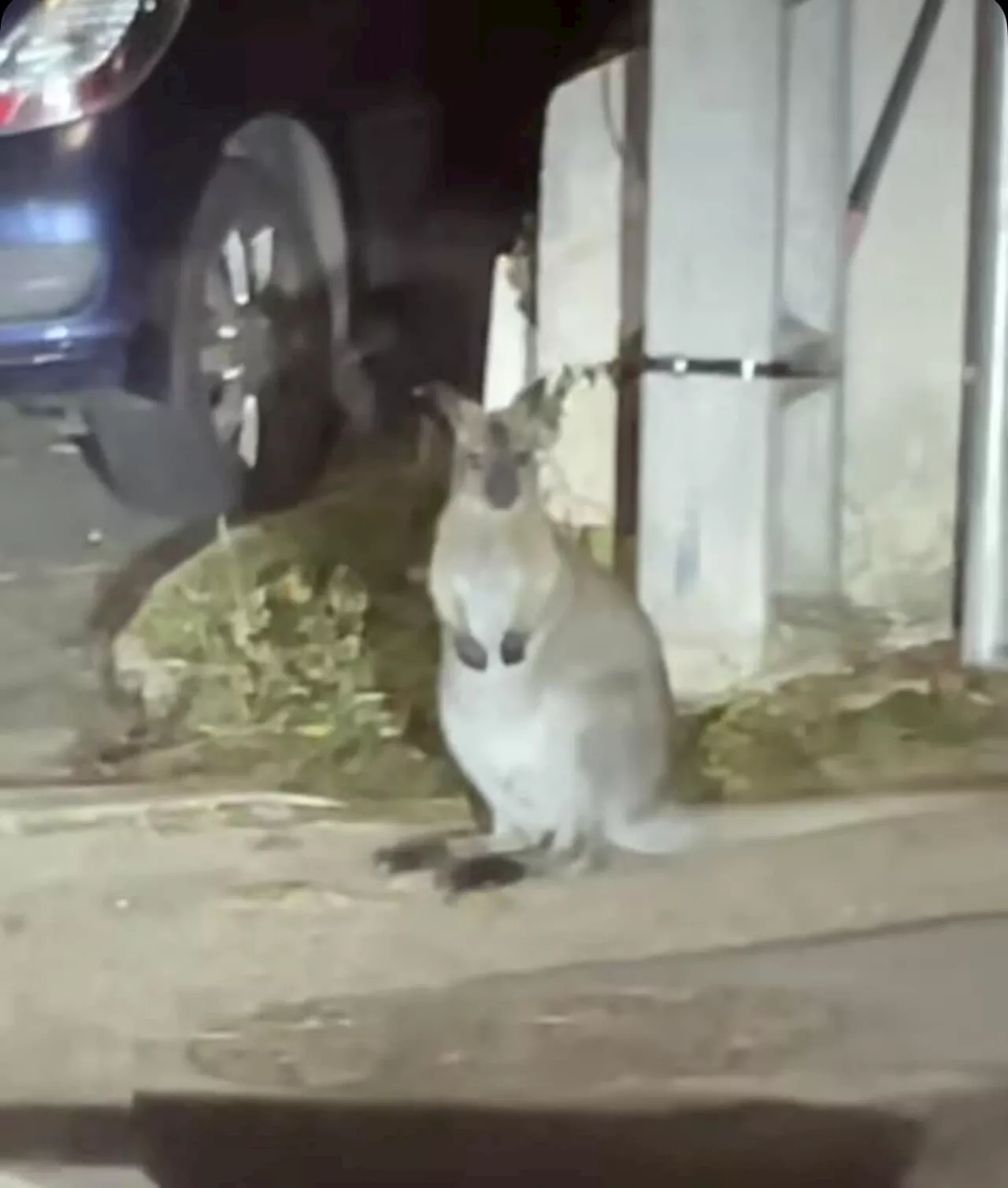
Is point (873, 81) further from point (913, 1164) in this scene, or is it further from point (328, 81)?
point (913, 1164)

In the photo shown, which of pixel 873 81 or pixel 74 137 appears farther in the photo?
pixel 873 81

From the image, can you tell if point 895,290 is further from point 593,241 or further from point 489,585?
point 489,585

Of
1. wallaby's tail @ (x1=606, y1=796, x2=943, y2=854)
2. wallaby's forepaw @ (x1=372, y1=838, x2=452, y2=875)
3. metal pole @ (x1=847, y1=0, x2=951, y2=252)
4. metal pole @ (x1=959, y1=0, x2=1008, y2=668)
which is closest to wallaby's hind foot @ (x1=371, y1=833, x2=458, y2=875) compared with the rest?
wallaby's forepaw @ (x1=372, y1=838, x2=452, y2=875)

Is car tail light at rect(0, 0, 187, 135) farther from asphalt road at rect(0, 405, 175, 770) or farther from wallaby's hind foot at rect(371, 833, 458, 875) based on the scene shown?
wallaby's hind foot at rect(371, 833, 458, 875)

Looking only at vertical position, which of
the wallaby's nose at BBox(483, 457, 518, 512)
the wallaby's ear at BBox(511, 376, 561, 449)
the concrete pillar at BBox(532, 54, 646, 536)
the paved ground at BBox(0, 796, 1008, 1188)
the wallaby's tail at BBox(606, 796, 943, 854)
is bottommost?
the paved ground at BBox(0, 796, 1008, 1188)

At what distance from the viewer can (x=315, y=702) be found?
1.82 m

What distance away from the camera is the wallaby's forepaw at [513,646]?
69.8 inches

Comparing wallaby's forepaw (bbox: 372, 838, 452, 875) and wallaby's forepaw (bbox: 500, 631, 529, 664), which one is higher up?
wallaby's forepaw (bbox: 500, 631, 529, 664)

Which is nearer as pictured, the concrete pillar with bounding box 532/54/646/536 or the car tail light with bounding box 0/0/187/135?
the car tail light with bounding box 0/0/187/135

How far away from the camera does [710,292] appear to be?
182cm

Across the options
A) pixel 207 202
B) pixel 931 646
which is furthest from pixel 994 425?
pixel 207 202

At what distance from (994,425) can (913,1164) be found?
48 cm

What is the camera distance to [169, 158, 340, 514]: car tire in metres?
1.81

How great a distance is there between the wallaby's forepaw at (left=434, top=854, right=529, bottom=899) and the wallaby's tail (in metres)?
0.06
